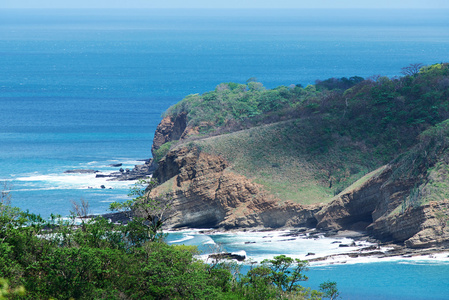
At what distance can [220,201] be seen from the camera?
7169 centimetres

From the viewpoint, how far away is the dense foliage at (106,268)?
36938 millimetres

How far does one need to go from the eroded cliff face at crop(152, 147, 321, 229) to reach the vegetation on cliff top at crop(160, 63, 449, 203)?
1270 millimetres

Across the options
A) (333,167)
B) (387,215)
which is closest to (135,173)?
(333,167)

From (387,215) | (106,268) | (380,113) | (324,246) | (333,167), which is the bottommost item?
(324,246)

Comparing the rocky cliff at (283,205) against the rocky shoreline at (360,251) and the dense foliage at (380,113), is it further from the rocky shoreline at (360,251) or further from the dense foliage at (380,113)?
the dense foliage at (380,113)

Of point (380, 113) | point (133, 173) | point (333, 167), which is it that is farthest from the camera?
point (133, 173)

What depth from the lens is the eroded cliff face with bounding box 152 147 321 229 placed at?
71.1 meters

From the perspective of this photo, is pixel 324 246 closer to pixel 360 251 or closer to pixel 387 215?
pixel 360 251

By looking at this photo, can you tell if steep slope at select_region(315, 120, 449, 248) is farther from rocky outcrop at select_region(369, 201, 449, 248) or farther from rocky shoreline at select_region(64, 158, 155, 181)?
rocky shoreline at select_region(64, 158, 155, 181)

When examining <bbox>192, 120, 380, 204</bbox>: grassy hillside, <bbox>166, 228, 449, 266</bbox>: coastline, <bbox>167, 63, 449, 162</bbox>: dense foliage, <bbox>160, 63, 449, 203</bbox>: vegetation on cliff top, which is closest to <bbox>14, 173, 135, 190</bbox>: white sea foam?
<bbox>167, 63, 449, 162</bbox>: dense foliage

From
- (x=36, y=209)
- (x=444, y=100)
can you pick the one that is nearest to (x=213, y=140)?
(x=36, y=209)

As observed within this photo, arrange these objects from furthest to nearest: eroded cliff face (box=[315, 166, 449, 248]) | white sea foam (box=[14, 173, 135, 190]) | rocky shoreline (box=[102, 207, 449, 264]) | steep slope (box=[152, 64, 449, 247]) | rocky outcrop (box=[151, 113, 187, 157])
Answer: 1. rocky outcrop (box=[151, 113, 187, 157])
2. white sea foam (box=[14, 173, 135, 190])
3. steep slope (box=[152, 64, 449, 247])
4. eroded cliff face (box=[315, 166, 449, 248])
5. rocky shoreline (box=[102, 207, 449, 264])

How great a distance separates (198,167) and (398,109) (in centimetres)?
2348

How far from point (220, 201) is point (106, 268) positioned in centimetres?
3268
